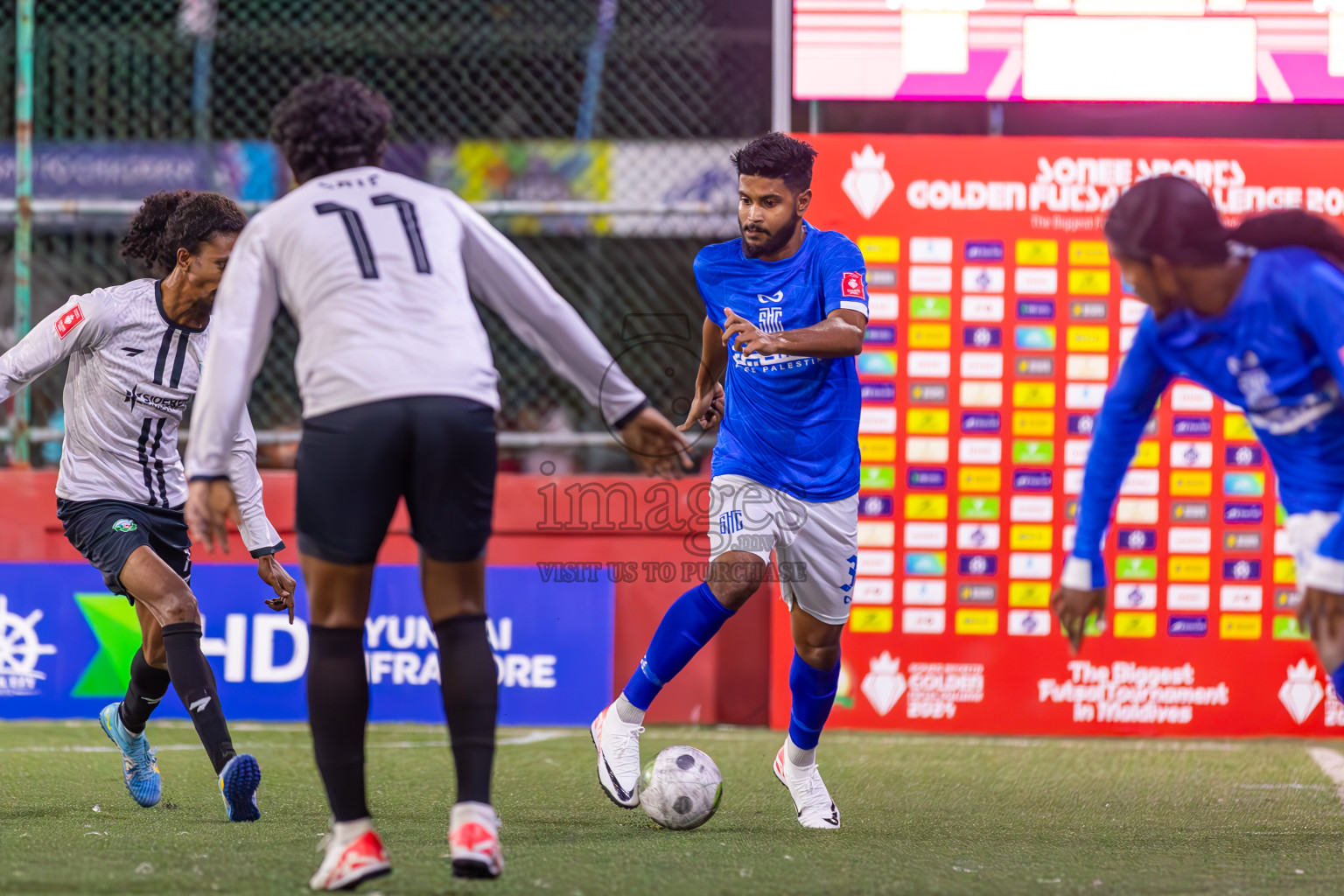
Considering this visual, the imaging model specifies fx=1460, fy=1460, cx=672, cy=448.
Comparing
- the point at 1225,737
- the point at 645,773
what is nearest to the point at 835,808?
the point at 645,773

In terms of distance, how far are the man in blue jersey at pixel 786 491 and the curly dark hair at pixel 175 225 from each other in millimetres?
1584

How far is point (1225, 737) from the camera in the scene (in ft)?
23.2

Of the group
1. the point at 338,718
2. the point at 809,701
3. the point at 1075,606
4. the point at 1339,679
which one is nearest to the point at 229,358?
the point at 338,718

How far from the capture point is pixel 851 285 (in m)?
4.52

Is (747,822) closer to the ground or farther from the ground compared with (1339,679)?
closer to the ground

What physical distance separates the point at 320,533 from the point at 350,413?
0.90 ft

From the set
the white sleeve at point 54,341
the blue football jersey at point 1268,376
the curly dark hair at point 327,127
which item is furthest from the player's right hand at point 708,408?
the white sleeve at point 54,341

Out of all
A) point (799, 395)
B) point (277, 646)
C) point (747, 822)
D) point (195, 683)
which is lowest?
point (277, 646)

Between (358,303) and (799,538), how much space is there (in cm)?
198

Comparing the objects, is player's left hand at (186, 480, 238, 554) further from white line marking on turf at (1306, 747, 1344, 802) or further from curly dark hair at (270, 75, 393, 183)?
white line marking on turf at (1306, 747, 1344, 802)

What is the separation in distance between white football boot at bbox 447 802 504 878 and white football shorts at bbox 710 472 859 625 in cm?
168

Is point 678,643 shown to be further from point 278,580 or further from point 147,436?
point 147,436

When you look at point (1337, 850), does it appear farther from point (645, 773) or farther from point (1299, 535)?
point (645, 773)

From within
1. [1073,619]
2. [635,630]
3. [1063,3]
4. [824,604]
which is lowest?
[635,630]
